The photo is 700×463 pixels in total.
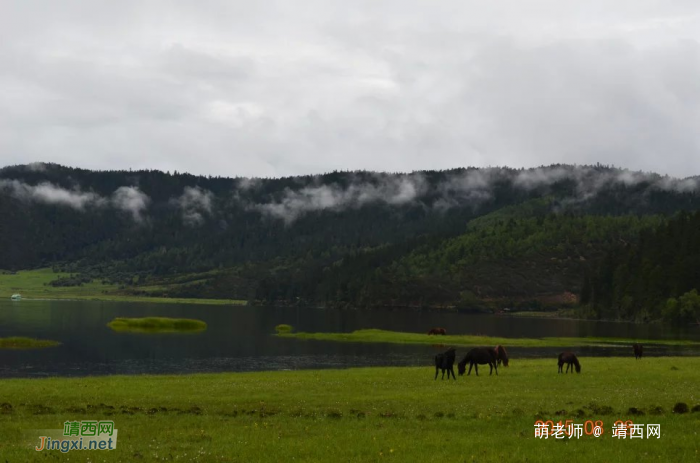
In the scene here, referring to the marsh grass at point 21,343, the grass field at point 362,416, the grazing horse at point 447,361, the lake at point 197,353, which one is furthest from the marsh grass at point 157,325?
the grazing horse at point 447,361

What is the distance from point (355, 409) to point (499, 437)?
10817 millimetres

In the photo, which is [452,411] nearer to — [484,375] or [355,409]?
[355,409]

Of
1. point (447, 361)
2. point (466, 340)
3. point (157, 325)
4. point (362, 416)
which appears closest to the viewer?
point (362, 416)

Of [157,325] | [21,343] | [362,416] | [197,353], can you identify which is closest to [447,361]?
[362,416]

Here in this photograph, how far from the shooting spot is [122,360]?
93.0 metres

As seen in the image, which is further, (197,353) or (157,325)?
(157,325)

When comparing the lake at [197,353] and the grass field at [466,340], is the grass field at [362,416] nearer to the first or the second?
the lake at [197,353]

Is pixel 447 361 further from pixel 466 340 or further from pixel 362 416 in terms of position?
pixel 466 340

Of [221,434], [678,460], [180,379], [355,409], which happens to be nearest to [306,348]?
[180,379]

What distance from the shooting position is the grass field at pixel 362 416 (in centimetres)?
2370

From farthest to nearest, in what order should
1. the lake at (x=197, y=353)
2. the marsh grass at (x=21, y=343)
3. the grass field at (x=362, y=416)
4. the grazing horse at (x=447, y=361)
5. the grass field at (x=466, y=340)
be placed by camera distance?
1. the grass field at (x=466, y=340)
2. the marsh grass at (x=21, y=343)
3. the lake at (x=197, y=353)
4. the grazing horse at (x=447, y=361)
5. the grass field at (x=362, y=416)

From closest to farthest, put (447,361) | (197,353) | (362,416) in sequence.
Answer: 1. (362,416)
2. (447,361)
3. (197,353)

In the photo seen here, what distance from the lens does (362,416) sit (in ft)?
106

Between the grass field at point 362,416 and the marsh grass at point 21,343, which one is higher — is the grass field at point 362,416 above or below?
above
